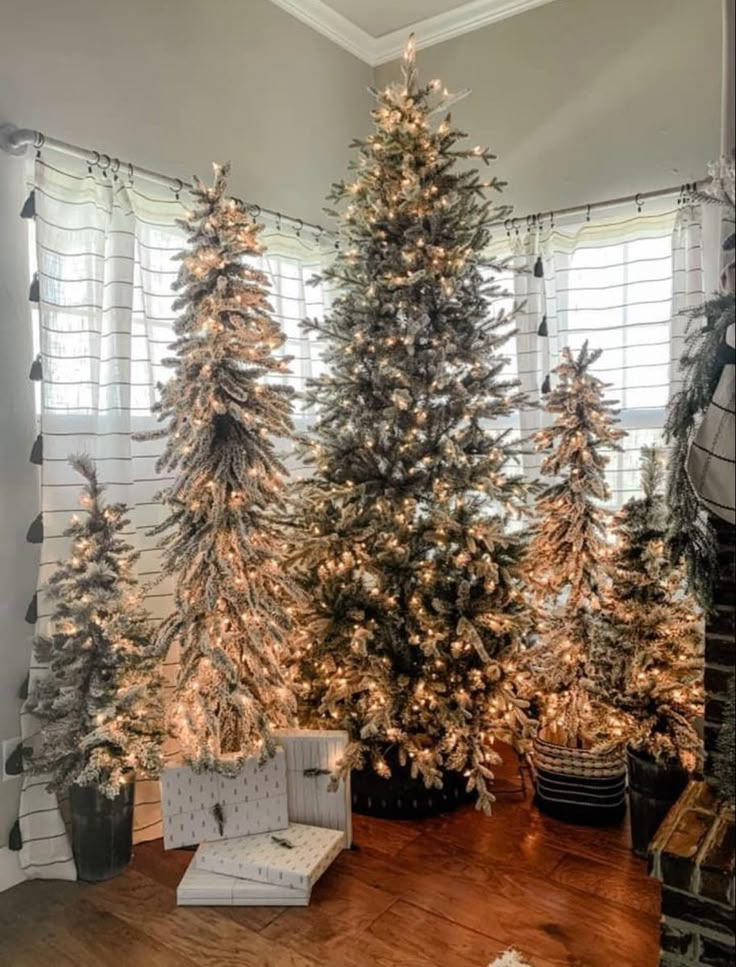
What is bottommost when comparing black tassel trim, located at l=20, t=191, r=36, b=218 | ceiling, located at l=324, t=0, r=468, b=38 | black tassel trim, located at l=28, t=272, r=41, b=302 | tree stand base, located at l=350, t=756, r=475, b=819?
tree stand base, located at l=350, t=756, r=475, b=819

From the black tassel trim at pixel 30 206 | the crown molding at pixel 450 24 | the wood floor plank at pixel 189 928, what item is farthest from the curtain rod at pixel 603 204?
the wood floor plank at pixel 189 928

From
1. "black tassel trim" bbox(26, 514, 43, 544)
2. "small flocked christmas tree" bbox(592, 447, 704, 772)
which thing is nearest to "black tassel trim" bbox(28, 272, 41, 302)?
"black tassel trim" bbox(26, 514, 43, 544)

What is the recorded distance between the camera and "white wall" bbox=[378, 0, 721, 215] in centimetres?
283

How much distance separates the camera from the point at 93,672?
2209 mm

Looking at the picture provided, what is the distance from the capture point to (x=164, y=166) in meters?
2.68

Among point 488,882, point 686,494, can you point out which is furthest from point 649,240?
point 488,882

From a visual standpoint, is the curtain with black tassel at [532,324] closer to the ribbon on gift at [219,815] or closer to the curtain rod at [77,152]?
the curtain rod at [77,152]

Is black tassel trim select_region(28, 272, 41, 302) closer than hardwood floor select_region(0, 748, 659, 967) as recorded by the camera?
No

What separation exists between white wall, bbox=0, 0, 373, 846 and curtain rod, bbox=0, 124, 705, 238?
52mm

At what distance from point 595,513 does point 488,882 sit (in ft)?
4.00

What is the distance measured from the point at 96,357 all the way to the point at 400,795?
1.80m

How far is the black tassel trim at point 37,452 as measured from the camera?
7.34ft

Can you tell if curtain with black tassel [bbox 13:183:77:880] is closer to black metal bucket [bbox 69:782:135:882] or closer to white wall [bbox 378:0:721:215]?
black metal bucket [bbox 69:782:135:882]

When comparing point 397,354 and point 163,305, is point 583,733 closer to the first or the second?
point 397,354
